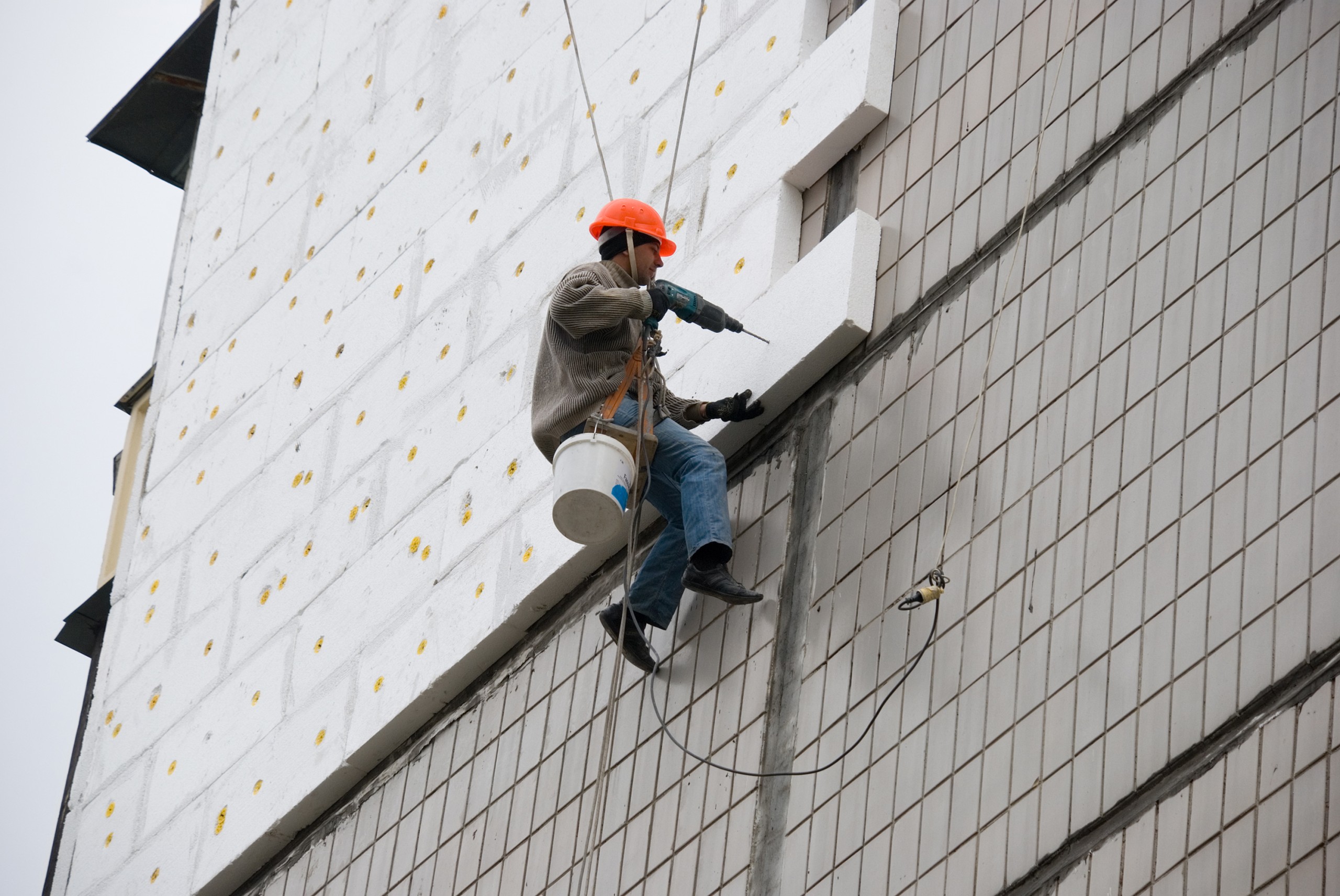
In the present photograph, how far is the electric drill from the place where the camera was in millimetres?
6688

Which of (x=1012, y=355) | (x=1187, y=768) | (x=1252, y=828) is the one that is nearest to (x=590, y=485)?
(x=1012, y=355)

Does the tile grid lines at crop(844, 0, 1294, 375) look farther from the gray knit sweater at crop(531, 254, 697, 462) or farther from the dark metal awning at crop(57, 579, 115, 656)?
the dark metal awning at crop(57, 579, 115, 656)

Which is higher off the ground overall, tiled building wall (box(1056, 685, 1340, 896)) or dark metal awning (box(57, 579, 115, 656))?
dark metal awning (box(57, 579, 115, 656))

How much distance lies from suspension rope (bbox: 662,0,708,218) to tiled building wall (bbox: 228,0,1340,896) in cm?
103

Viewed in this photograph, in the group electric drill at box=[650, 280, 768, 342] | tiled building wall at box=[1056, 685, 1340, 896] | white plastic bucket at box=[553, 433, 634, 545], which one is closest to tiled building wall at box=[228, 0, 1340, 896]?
tiled building wall at box=[1056, 685, 1340, 896]

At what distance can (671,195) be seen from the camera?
8406mm

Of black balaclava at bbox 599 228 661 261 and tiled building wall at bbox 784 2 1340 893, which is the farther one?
black balaclava at bbox 599 228 661 261

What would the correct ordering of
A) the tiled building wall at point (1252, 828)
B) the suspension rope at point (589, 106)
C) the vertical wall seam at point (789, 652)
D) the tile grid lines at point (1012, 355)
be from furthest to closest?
the suspension rope at point (589, 106) → the vertical wall seam at point (789, 652) → the tile grid lines at point (1012, 355) → the tiled building wall at point (1252, 828)

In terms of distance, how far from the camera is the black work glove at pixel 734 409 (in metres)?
7.12

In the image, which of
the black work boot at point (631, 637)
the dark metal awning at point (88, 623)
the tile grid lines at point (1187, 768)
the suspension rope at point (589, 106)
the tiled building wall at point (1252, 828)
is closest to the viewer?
the tiled building wall at point (1252, 828)

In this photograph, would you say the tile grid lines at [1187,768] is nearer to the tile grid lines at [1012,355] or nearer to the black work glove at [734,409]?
the tile grid lines at [1012,355]

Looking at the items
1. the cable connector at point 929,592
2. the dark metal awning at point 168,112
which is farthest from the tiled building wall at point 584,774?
the dark metal awning at point 168,112

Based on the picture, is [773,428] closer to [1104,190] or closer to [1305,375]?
[1104,190]

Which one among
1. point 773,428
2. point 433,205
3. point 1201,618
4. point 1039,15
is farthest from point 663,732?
point 433,205
